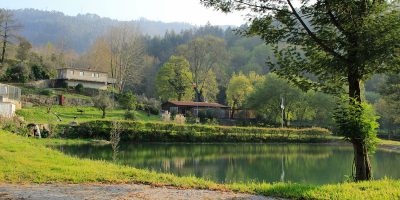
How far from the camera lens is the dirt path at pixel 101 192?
25.1ft

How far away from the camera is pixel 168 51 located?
109 meters

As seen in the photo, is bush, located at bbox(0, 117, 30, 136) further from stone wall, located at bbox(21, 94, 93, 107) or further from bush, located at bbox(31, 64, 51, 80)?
bush, located at bbox(31, 64, 51, 80)

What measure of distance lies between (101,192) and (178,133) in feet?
95.8

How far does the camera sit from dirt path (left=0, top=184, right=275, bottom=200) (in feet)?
25.1

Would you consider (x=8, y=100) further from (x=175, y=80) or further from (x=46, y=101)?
(x=175, y=80)

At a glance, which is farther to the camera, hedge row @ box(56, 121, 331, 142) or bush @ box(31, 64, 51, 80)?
bush @ box(31, 64, 51, 80)

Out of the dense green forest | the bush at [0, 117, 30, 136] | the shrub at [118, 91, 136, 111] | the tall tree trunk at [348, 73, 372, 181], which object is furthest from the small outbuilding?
the tall tree trunk at [348, 73, 372, 181]

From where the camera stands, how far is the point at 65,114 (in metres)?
43.2

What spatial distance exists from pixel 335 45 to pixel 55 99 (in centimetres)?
4455

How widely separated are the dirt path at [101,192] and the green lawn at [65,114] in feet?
87.3

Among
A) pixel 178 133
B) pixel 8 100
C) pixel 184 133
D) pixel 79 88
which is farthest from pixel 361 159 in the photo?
pixel 79 88

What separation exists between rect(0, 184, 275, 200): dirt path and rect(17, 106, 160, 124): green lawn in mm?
26597

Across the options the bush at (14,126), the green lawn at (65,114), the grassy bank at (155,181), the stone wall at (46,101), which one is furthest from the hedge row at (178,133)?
the grassy bank at (155,181)

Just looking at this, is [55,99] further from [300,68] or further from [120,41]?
[300,68]
